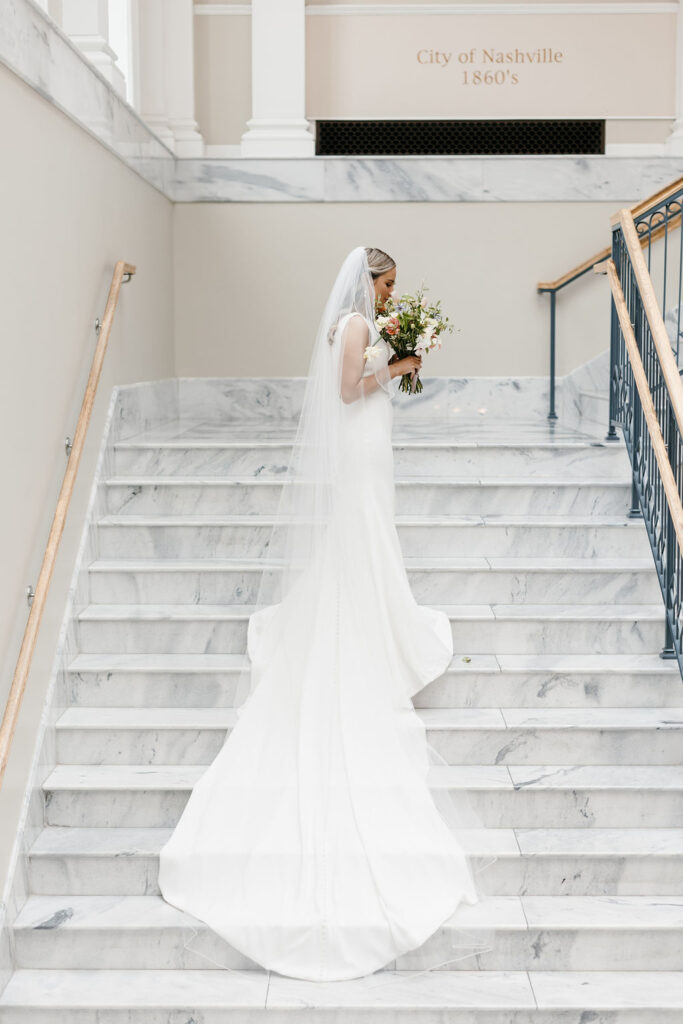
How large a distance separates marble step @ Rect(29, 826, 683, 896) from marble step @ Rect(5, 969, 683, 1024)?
0.37 metres

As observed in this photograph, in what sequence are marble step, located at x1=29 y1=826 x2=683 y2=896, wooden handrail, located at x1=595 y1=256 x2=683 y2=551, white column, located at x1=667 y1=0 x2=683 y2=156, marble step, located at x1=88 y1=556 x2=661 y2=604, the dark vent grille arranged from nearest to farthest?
1. marble step, located at x1=29 y1=826 x2=683 y2=896
2. wooden handrail, located at x1=595 y1=256 x2=683 y2=551
3. marble step, located at x1=88 y1=556 x2=661 y2=604
4. white column, located at x1=667 y1=0 x2=683 y2=156
5. the dark vent grille

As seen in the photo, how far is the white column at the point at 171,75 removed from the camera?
8000mm

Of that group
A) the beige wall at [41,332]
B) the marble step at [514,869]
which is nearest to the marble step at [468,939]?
the marble step at [514,869]

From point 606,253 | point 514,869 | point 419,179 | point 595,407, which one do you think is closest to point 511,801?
point 514,869

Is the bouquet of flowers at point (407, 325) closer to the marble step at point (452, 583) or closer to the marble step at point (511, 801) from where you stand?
the marble step at point (452, 583)

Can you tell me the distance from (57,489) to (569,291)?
16.0ft

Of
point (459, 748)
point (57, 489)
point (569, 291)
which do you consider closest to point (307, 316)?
point (569, 291)

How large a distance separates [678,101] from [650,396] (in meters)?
4.46

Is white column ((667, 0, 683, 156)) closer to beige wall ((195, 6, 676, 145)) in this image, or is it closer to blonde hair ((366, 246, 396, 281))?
beige wall ((195, 6, 676, 145))

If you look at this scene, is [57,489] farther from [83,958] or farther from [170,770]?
[83,958]

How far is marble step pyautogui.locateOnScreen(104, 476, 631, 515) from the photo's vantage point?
562cm

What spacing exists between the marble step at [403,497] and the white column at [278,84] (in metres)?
3.58

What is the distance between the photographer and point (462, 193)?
8156mm

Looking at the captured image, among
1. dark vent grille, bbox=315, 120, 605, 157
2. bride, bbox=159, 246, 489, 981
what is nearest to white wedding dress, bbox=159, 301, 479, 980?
bride, bbox=159, 246, 489, 981
